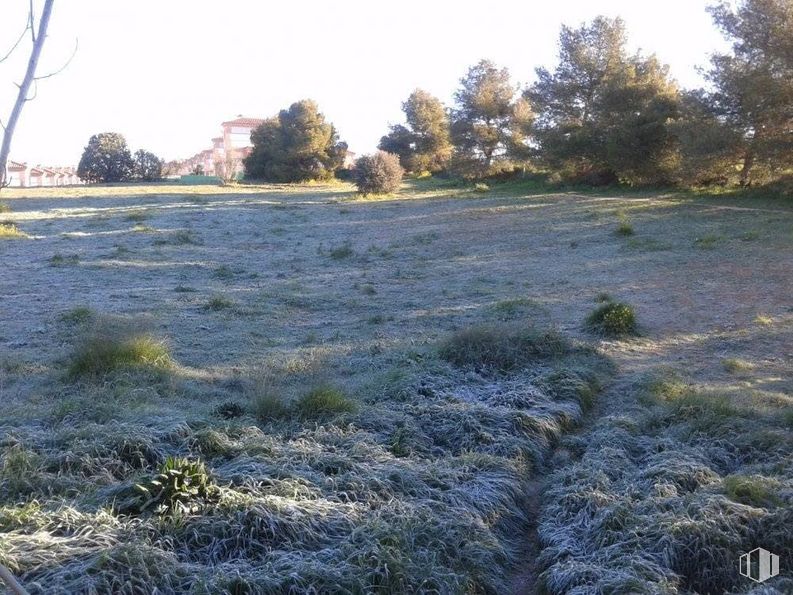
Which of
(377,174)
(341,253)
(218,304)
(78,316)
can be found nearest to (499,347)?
(218,304)

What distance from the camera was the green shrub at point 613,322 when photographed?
372 inches

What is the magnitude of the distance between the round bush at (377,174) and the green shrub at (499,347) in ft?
83.3

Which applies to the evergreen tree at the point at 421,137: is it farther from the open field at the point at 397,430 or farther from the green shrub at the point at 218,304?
the green shrub at the point at 218,304

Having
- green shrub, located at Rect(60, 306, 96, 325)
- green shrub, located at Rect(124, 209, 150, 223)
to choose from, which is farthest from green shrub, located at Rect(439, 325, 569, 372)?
green shrub, located at Rect(124, 209, 150, 223)

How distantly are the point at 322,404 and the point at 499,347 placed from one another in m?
2.53

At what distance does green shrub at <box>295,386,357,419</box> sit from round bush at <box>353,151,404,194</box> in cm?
2744

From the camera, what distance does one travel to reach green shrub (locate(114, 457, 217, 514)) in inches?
174

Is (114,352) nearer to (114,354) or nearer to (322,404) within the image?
(114,354)

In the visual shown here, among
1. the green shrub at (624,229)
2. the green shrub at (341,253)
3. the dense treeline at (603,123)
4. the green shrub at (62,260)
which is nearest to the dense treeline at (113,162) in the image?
the dense treeline at (603,123)

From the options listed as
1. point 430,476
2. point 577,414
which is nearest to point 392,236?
point 577,414

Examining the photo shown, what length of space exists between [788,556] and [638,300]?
7.88 m

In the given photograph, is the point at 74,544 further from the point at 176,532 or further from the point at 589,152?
the point at 589,152

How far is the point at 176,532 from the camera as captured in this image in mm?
4203

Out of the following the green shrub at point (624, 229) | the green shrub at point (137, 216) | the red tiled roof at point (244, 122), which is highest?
the red tiled roof at point (244, 122)
